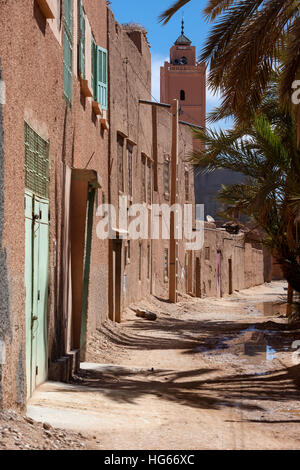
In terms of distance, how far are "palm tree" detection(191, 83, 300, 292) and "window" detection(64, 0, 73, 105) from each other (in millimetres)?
4074

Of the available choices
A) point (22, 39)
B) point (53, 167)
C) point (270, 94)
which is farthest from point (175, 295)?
point (22, 39)

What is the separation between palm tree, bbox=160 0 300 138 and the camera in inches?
377

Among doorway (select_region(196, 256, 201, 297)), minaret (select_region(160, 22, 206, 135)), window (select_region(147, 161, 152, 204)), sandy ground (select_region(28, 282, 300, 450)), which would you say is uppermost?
minaret (select_region(160, 22, 206, 135))

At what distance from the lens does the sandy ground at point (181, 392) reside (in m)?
6.32

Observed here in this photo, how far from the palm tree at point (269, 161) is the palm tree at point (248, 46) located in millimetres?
2711

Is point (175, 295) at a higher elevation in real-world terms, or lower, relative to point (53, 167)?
lower

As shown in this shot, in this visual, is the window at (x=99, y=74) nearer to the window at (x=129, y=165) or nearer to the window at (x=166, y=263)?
the window at (x=129, y=165)

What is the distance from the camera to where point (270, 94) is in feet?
51.1

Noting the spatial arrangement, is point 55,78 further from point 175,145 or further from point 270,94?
point 175,145

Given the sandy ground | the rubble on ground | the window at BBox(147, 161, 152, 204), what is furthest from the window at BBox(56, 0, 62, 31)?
the window at BBox(147, 161, 152, 204)

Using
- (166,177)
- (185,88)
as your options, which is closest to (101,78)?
(166,177)

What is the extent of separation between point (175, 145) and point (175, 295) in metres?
5.46

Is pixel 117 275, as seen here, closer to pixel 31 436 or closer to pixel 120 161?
pixel 120 161

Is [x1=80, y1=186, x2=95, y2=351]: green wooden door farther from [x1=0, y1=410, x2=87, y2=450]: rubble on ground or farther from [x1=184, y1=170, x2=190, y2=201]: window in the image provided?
[x1=184, y1=170, x2=190, y2=201]: window
